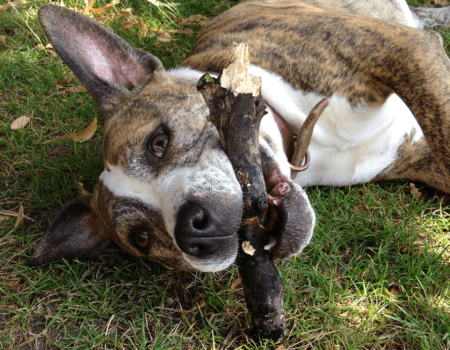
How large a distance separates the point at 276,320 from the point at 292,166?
3.01 feet

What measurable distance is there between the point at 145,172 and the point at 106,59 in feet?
3.62

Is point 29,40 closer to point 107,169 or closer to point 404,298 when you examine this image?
point 107,169

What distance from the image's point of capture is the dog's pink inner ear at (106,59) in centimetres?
292

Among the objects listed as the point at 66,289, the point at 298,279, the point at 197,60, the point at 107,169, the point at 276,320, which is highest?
the point at 197,60

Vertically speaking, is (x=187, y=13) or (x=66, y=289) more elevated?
(x=187, y=13)

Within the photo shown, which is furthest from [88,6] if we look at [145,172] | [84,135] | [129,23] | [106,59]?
[145,172]

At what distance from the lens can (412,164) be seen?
3.41m

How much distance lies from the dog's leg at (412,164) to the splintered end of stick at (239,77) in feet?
5.72

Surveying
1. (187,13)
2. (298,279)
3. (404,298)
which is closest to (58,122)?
(187,13)

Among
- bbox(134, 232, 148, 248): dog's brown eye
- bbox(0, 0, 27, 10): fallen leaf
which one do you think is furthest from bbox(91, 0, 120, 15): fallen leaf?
bbox(134, 232, 148, 248): dog's brown eye

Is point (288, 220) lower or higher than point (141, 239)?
higher

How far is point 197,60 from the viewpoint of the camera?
10.8ft

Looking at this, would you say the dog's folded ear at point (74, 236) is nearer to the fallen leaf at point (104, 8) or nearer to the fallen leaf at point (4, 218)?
the fallen leaf at point (4, 218)

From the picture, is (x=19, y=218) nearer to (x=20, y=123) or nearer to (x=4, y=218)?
(x=4, y=218)
